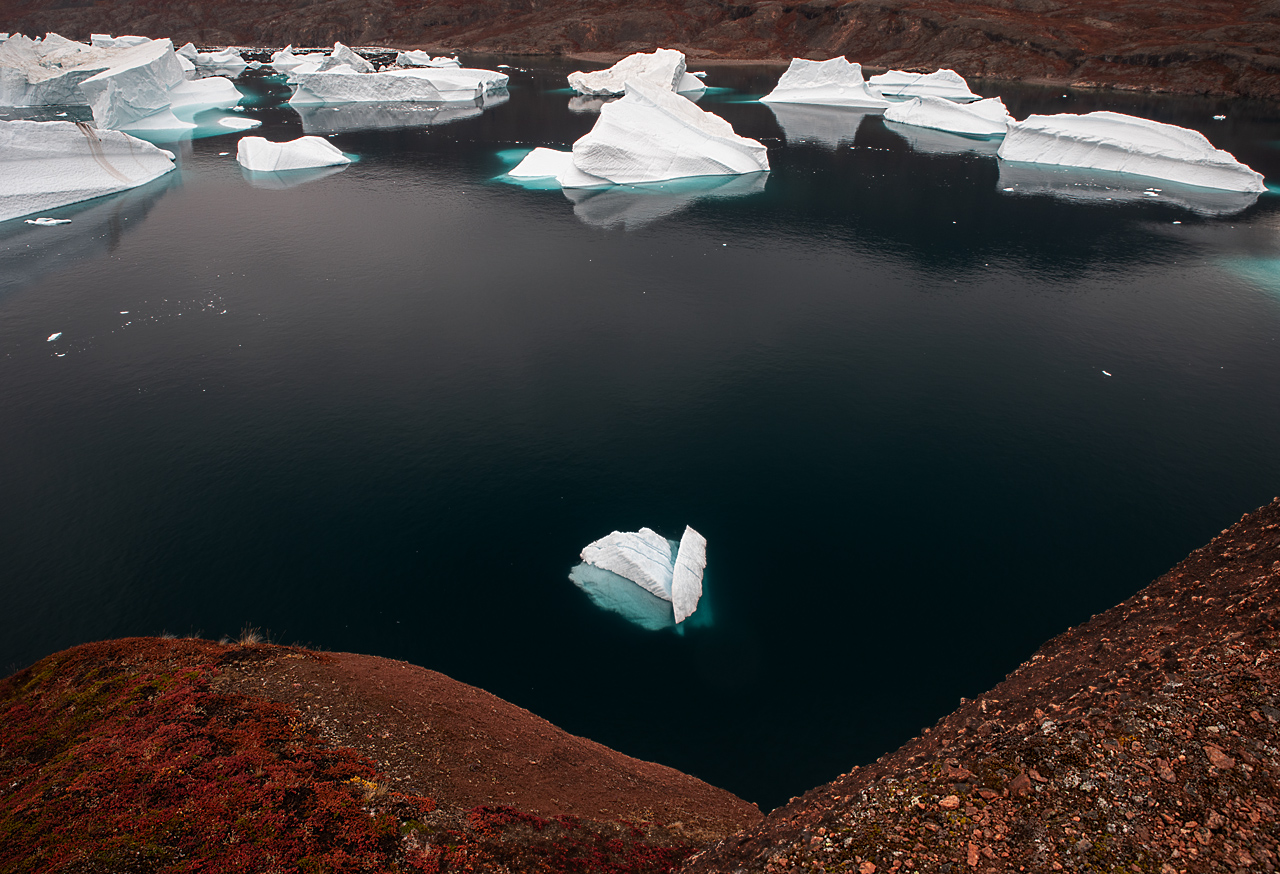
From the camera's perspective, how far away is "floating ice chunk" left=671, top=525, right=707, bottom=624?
59.1 feet

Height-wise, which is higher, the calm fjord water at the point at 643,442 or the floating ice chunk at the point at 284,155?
the calm fjord water at the point at 643,442

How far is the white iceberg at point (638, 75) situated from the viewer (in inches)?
3445

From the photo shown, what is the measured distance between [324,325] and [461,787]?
82.0 feet

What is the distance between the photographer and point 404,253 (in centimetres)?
3922

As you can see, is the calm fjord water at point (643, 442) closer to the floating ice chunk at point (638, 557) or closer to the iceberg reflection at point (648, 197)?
the floating ice chunk at point (638, 557)

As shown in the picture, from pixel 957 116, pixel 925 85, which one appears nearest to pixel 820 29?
pixel 925 85

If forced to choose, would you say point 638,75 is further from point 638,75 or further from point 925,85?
point 925,85

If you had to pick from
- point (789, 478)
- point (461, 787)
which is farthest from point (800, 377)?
point (461, 787)

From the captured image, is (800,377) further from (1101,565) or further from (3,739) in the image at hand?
(3,739)

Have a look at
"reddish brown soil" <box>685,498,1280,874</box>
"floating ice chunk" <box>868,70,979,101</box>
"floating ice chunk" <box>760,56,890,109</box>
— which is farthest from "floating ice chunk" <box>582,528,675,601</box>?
"floating ice chunk" <box>868,70,979,101</box>

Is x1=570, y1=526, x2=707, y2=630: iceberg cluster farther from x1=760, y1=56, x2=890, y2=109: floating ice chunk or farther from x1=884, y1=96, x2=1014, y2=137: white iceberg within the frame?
x1=760, y1=56, x2=890, y2=109: floating ice chunk

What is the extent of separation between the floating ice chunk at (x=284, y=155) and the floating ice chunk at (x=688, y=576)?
169ft

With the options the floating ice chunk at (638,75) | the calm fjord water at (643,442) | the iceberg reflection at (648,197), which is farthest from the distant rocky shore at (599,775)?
the floating ice chunk at (638,75)

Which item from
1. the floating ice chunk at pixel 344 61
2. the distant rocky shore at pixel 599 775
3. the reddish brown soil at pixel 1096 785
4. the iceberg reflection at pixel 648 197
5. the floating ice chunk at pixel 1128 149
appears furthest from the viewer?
the floating ice chunk at pixel 344 61
